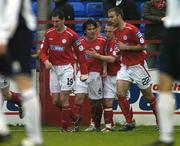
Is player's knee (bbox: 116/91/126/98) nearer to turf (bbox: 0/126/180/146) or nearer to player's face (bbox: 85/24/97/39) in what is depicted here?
turf (bbox: 0/126/180/146)

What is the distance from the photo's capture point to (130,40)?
1375cm

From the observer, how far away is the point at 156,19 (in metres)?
15.4

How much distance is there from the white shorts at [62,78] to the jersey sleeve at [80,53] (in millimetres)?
266

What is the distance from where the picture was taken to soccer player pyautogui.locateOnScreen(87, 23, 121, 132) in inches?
551

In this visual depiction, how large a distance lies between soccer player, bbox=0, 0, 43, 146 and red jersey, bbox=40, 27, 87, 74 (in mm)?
5709

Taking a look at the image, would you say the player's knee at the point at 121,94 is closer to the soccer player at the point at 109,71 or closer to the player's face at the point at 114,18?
the soccer player at the point at 109,71

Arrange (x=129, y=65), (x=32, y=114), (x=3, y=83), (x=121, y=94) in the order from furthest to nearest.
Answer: (x=3, y=83)
(x=129, y=65)
(x=121, y=94)
(x=32, y=114)

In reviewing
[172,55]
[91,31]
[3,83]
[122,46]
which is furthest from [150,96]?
[172,55]

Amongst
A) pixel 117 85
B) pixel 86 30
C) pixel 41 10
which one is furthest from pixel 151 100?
pixel 41 10

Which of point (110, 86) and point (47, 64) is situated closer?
point (47, 64)

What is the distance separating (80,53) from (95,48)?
0.39 meters

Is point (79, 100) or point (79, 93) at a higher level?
point (79, 93)

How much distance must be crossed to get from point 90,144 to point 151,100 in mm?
3510

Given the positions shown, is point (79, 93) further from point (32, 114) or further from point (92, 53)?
point (32, 114)
